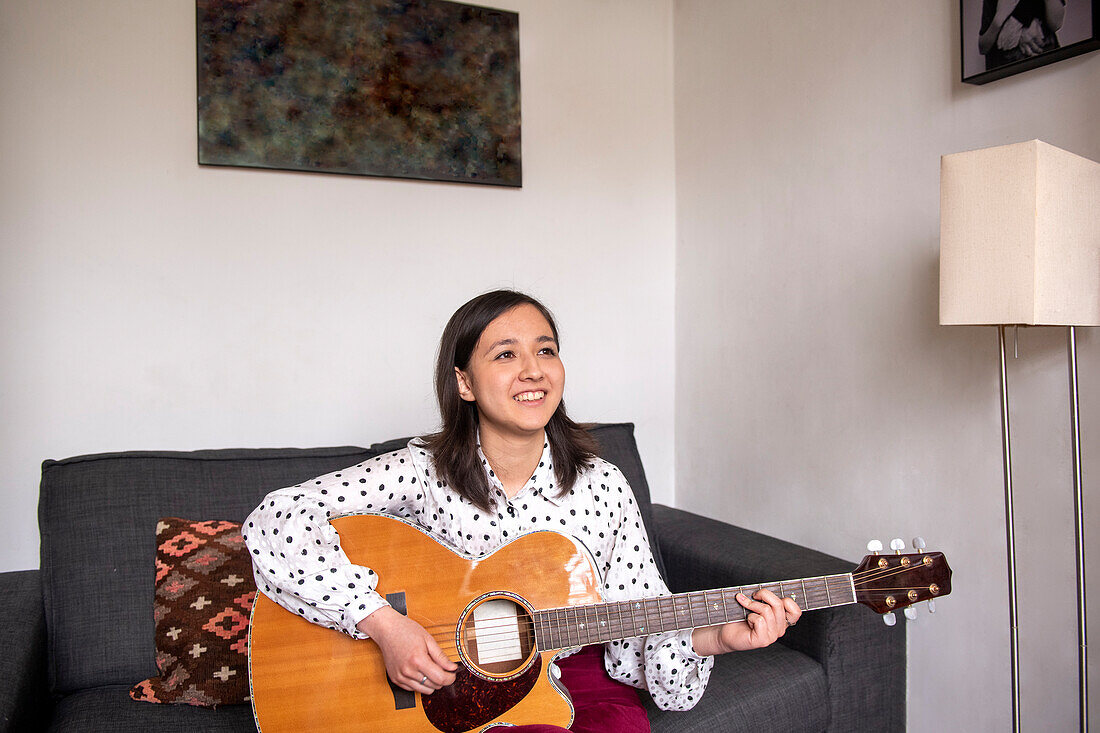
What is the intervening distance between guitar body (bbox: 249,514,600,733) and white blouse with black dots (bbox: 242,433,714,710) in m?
0.04


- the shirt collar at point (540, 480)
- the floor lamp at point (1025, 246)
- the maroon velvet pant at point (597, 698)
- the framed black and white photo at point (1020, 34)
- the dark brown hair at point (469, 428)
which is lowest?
the maroon velvet pant at point (597, 698)

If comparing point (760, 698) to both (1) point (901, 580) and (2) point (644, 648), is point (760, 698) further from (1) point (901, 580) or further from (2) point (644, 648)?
(1) point (901, 580)

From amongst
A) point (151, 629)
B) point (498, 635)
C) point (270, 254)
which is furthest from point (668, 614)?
point (270, 254)

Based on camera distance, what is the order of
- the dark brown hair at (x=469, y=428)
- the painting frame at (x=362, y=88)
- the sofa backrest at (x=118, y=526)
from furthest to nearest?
the painting frame at (x=362, y=88) → the sofa backrest at (x=118, y=526) → the dark brown hair at (x=469, y=428)

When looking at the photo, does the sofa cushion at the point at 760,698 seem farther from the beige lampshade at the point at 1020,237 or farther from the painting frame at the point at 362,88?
the painting frame at the point at 362,88

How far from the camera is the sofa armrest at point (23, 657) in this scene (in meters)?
1.37

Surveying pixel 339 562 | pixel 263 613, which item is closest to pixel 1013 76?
pixel 339 562

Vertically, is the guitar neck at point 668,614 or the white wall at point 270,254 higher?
the white wall at point 270,254

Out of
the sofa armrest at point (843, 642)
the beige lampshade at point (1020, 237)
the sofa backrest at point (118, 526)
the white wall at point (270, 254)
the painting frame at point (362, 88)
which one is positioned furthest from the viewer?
the painting frame at point (362, 88)

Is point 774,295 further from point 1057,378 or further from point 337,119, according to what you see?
point 337,119

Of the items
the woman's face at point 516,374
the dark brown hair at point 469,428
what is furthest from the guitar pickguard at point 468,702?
the woman's face at point 516,374

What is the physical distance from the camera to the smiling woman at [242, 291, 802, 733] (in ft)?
4.21

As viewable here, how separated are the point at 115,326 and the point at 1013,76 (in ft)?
7.35

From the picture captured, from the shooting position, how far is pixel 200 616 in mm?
1572
